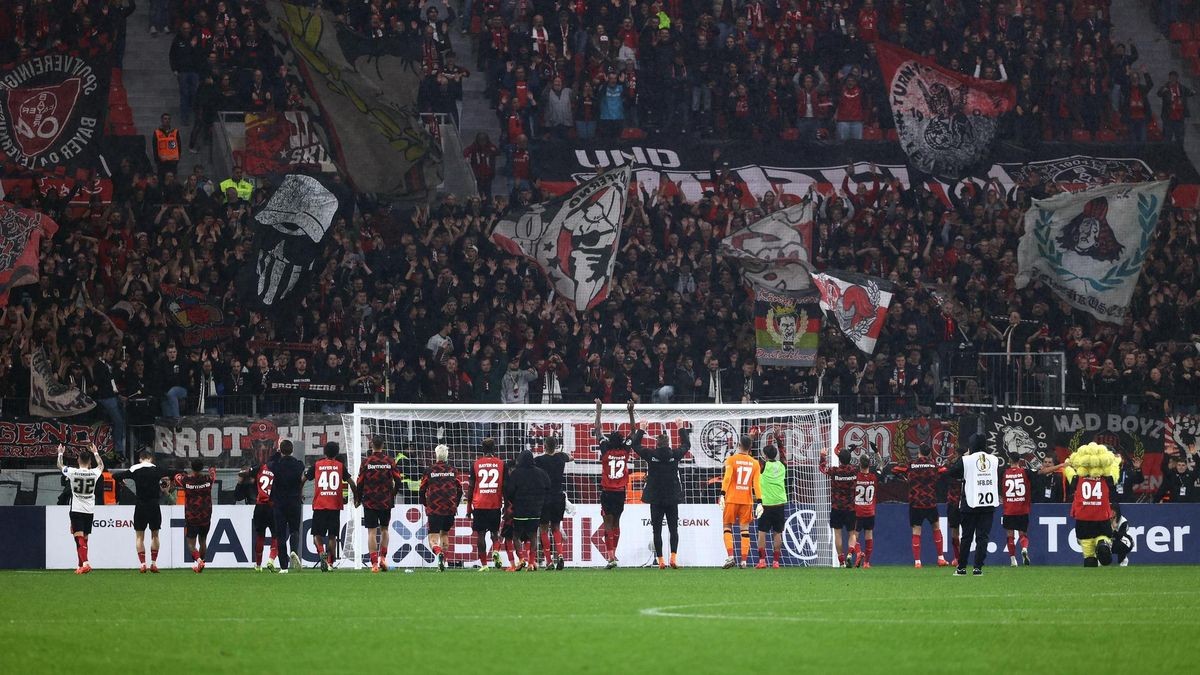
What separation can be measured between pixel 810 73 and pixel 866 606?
22.9 metres

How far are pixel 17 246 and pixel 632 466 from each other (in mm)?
10857

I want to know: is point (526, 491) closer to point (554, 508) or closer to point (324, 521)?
point (554, 508)

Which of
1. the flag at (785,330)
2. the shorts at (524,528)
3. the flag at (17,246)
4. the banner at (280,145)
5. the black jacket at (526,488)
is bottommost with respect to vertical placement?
the shorts at (524,528)

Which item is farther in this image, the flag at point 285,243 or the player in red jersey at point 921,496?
the flag at point 285,243

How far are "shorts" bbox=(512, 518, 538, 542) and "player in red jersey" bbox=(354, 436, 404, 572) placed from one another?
1.89 metres

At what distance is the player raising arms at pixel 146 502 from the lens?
78.5 feet

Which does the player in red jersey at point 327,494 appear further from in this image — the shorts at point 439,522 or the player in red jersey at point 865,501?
the player in red jersey at point 865,501

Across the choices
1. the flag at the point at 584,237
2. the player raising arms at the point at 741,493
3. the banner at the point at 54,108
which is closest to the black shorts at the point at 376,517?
the player raising arms at the point at 741,493

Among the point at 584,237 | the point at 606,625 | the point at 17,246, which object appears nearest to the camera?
the point at 606,625

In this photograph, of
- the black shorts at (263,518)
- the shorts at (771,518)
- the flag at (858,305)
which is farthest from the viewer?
the flag at (858,305)

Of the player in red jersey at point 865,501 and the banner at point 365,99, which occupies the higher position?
the banner at point 365,99

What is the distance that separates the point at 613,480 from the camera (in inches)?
957

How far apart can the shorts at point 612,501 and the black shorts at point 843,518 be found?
11.0 feet

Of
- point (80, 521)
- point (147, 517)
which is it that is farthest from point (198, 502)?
point (80, 521)
